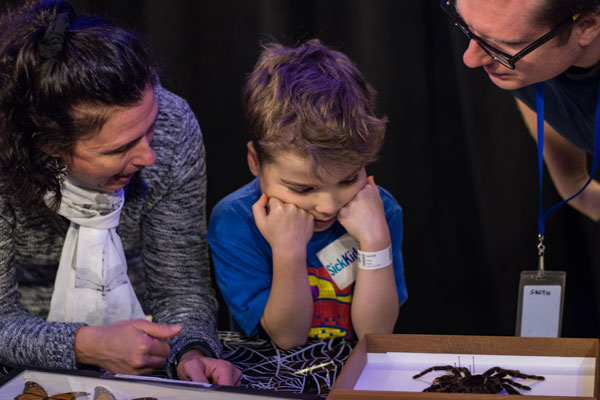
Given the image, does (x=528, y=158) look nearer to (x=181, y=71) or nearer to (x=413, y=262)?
(x=413, y=262)

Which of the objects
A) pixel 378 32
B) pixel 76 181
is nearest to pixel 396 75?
pixel 378 32

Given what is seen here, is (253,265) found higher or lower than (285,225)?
lower

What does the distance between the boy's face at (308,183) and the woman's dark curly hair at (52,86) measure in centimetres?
31

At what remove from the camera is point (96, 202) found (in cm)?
152

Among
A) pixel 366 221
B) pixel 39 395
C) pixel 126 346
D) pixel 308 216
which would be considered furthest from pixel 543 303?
pixel 39 395

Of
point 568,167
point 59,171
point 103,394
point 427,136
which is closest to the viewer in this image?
point 103,394

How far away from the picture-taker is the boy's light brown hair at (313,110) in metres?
1.45

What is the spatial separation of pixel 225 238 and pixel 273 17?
3.45ft

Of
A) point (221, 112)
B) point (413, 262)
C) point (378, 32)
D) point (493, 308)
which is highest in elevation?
point (378, 32)

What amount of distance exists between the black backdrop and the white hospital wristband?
953 mm

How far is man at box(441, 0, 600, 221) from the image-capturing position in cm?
127

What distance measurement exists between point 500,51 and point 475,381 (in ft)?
2.02

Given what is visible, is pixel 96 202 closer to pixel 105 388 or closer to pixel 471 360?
pixel 105 388

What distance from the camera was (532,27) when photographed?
1288 millimetres
